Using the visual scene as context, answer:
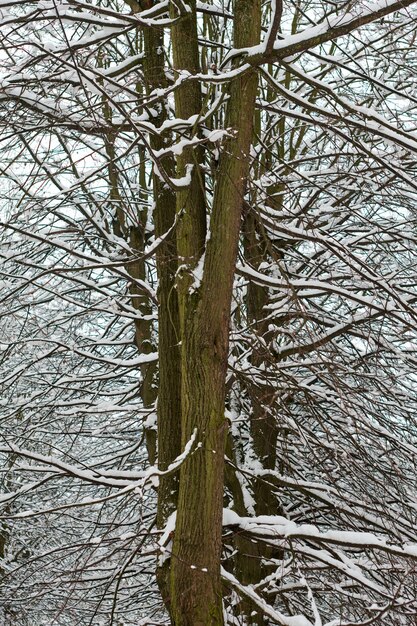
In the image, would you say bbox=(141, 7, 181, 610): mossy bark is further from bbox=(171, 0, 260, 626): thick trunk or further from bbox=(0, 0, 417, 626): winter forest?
bbox=(171, 0, 260, 626): thick trunk

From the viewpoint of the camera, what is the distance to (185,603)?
3254 millimetres

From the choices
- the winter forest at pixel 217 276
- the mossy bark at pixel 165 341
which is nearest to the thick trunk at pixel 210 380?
the winter forest at pixel 217 276

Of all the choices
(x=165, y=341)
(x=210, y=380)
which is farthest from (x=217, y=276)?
(x=165, y=341)

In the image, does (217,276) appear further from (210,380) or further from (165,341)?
(165,341)

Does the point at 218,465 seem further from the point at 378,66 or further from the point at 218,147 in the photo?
the point at 378,66

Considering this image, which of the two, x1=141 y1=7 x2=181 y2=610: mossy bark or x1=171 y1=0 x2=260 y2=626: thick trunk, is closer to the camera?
x1=171 y1=0 x2=260 y2=626: thick trunk

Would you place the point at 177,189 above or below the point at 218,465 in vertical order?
above

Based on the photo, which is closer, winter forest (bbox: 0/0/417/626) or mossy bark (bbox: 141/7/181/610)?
winter forest (bbox: 0/0/417/626)

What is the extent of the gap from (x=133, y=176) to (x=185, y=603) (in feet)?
15.6

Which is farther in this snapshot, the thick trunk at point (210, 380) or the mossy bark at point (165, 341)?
the mossy bark at point (165, 341)

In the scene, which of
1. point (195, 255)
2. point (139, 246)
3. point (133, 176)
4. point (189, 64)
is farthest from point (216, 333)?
point (133, 176)

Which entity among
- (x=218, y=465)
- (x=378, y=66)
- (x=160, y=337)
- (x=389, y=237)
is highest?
(x=378, y=66)

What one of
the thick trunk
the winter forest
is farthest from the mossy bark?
the thick trunk

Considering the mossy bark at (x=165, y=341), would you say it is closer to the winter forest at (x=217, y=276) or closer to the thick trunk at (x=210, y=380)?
the winter forest at (x=217, y=276)
